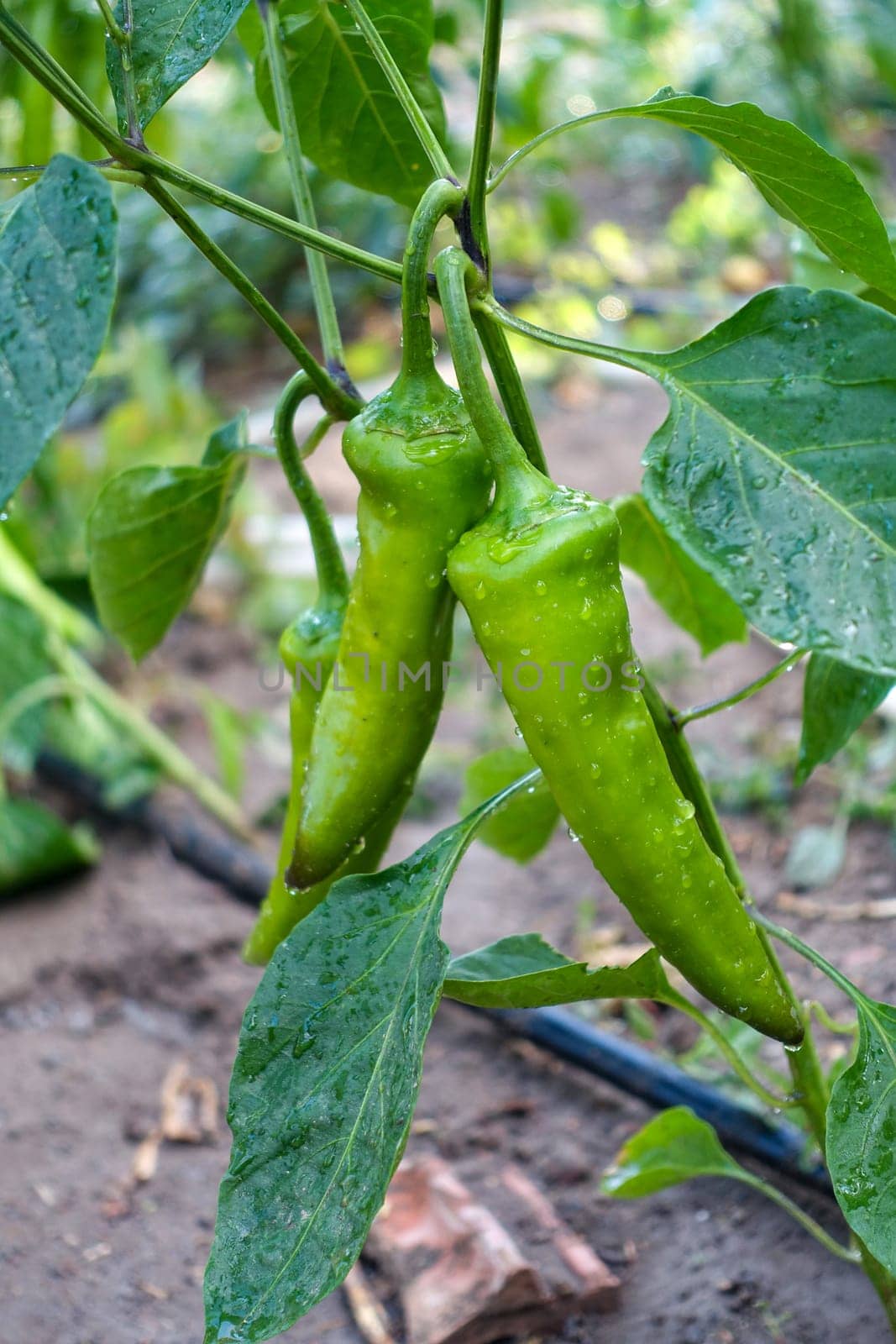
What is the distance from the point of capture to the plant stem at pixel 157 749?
1.75m

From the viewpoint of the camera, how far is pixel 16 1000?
1.47 metres

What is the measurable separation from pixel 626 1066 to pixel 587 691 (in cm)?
72

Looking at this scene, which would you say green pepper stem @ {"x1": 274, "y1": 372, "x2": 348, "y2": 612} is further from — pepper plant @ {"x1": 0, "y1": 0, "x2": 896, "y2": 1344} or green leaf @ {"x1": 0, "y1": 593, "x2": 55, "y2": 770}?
Answer: green leaf @ {"x1": 0, "y1": 593, "x2": 55, "y2": 770}

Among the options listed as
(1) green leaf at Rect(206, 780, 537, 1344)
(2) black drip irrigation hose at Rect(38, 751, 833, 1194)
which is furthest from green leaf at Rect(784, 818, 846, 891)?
(1) green leaf at Rect(206, 780, 537, 1344)

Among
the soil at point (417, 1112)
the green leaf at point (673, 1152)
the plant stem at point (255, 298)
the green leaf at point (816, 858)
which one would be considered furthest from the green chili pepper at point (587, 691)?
the green leaf at point (816, 858)

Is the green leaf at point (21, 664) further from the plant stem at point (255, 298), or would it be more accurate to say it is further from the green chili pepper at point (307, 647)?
the plant stem at point (255, 298)

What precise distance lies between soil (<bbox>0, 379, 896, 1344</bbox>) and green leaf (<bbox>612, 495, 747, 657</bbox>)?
48 cm

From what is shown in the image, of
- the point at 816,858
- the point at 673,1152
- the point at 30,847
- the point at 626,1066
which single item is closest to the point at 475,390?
the point at 673,1152

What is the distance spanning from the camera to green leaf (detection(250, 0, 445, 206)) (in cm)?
86

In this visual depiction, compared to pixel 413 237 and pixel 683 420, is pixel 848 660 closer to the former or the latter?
pixel 683 420

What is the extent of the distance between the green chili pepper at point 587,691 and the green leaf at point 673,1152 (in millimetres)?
247

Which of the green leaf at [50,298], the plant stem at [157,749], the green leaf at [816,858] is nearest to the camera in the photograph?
the green leaf at [50,298]

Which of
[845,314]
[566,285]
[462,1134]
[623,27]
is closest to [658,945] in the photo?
[845,314]

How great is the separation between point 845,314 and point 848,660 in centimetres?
18
